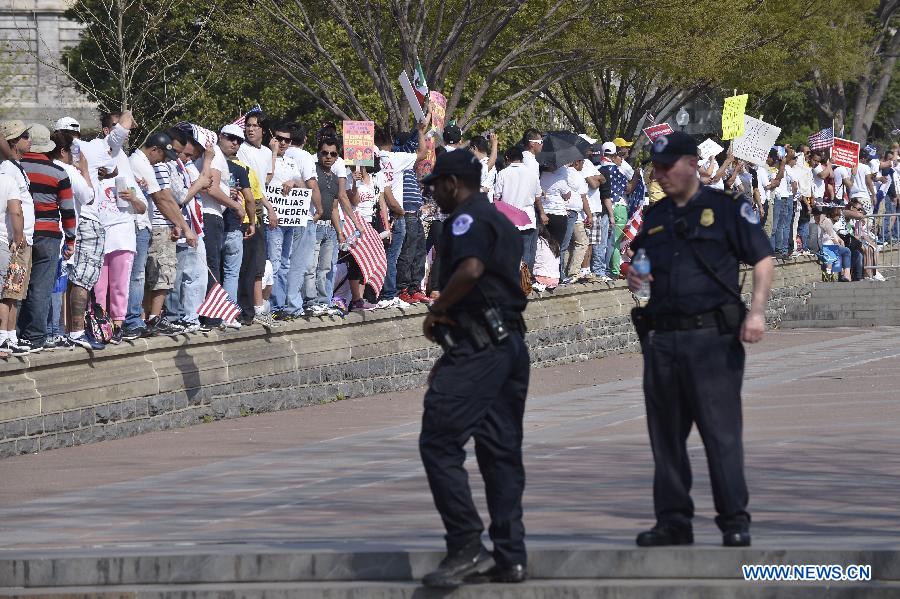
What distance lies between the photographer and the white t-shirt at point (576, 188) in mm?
23016

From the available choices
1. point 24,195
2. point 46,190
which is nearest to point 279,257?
point 46,190

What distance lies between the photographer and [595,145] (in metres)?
24.6

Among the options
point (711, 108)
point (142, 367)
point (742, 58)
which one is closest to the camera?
point (142, 367)

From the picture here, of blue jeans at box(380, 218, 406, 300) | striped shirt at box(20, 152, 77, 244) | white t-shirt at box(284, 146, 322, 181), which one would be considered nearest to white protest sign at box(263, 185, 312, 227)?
white t-shirt at box(284, 146, 322, 181)

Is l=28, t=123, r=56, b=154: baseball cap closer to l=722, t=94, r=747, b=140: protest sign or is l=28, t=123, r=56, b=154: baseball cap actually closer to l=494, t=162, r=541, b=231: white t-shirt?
l=494, t=162, r=541, b=231: white t-shirt

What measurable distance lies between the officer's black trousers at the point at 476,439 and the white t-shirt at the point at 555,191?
14.7m

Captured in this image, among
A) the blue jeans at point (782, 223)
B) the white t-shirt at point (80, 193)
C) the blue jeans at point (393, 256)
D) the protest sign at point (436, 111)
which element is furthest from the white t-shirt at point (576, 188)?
the white t-shirt at point (80, 193)

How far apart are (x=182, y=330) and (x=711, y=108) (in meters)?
40.0

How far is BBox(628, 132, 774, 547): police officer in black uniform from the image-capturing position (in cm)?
836

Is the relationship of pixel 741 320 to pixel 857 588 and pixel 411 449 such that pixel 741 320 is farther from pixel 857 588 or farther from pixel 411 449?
pixel 411 449

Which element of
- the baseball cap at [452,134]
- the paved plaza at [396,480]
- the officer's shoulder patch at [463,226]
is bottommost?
the paved plaza at [396,480]

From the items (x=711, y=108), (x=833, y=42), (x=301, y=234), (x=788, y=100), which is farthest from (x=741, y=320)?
A: (x=788, y=100)

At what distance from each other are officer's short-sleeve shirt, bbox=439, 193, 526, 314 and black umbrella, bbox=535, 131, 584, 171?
14.2 meters

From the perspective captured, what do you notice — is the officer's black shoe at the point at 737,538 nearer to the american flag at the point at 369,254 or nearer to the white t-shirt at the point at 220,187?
the white t-shirt at the point at 220,187
